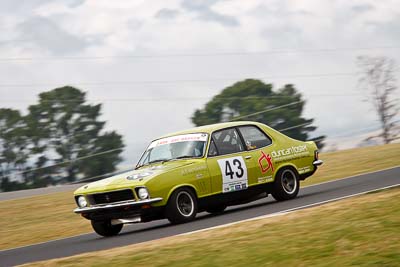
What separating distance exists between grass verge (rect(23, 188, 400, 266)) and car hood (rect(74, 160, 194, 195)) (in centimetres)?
232

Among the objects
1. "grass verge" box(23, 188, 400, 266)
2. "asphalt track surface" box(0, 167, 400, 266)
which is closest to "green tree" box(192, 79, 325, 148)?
"asphalt track surface" box(0, 167, 400, 266)

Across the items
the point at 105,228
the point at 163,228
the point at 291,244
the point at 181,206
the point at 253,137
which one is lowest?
the point at 291,244

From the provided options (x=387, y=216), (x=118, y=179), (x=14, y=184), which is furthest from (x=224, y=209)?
(x=14, y=184)

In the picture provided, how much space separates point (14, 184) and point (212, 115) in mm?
20590

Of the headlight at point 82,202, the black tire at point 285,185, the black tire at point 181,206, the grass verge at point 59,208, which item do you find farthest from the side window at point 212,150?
→ the grass verge at point 59,208

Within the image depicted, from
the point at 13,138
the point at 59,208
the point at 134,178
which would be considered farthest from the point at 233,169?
the point at 13,138

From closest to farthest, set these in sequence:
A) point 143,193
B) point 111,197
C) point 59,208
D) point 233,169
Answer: point 143,193, point 111,197, point 233,169, point 59,208

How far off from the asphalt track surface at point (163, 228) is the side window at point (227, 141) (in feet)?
3.34

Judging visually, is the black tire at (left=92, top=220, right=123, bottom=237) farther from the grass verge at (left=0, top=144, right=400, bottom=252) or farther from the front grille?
the grass verge at (left=0, top=144, right=400, bottom=252)

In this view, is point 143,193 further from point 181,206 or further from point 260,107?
point 260,107

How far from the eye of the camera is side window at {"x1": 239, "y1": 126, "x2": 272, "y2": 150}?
1440 centimetres

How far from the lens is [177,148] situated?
45.4ft

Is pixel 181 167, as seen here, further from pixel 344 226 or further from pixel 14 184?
pixel 14 184

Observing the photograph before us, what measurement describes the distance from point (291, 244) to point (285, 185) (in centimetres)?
626
